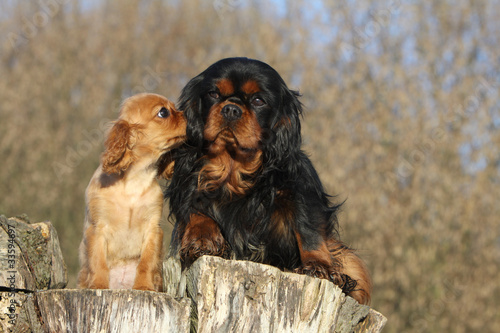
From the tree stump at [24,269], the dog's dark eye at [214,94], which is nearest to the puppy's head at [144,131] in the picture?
the dog's dark eye at [214,94]

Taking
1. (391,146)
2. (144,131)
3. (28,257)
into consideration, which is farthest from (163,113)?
(391,146)

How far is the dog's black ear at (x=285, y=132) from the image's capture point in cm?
390

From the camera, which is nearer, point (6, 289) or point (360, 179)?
point (6, 289)

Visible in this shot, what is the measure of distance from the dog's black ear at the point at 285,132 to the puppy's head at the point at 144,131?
65cm

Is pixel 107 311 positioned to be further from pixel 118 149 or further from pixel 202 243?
pixel 118 149

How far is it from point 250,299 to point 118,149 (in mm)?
1492

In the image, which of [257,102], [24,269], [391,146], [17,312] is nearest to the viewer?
[17,312]

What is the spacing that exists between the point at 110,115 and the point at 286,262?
9105mm

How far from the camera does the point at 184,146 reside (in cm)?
418

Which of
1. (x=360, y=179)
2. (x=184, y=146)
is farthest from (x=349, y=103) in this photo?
(x=184, y=146)

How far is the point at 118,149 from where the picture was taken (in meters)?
3.93

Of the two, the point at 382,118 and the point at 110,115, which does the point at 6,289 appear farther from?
the point at 110,115

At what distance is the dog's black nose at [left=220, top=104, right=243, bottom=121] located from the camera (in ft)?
12.0

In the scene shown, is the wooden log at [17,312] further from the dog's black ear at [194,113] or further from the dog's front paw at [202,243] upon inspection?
the dog's black ear at [194,113]
